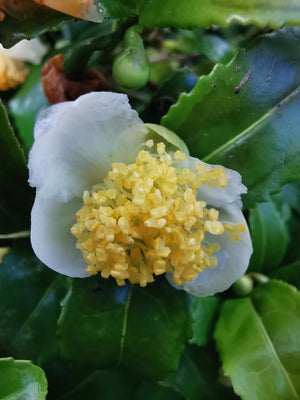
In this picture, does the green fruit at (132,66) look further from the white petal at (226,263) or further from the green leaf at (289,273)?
the green leaf at (289,273)

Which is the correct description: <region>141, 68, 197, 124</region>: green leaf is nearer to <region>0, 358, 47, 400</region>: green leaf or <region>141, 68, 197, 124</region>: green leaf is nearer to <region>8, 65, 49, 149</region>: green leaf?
<region>8, 65, 49, 149</region>: green leaf

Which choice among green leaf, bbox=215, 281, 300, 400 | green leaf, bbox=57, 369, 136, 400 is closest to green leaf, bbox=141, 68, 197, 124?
green leaf, bbox=215, 281, 300, 400

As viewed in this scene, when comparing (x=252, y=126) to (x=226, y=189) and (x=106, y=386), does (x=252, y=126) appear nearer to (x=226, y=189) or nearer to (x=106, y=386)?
(x=226, y=189)

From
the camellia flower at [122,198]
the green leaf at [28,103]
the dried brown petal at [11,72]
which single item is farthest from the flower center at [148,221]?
the dried brown petal at [11,72]

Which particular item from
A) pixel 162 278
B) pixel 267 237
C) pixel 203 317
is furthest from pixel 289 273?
pixel 162 278

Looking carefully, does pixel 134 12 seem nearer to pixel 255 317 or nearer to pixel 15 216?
pixel 15 216

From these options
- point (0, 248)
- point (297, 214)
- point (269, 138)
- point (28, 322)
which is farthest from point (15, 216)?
point (297, 214)
